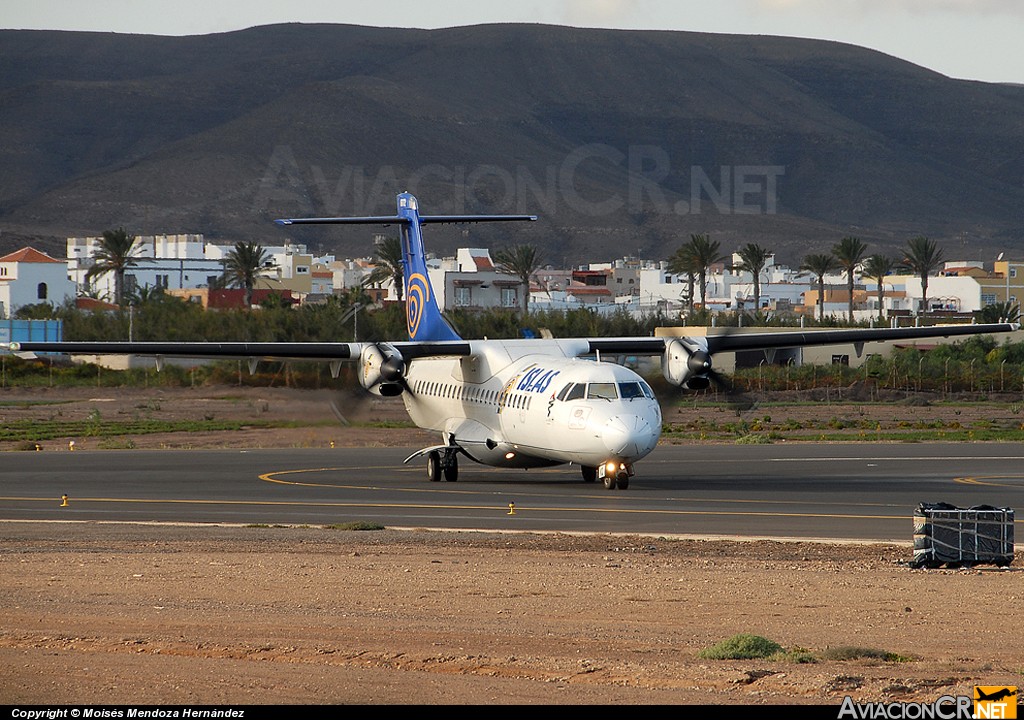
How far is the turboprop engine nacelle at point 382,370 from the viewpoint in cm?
3216

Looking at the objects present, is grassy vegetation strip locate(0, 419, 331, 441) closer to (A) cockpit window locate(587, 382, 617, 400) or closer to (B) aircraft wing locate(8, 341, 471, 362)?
(B) aircraft wing locate(8, 341, 471, 362)

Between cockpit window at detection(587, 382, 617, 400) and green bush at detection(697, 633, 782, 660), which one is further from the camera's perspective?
cockpit window at detection(587, 382, 617, 400)

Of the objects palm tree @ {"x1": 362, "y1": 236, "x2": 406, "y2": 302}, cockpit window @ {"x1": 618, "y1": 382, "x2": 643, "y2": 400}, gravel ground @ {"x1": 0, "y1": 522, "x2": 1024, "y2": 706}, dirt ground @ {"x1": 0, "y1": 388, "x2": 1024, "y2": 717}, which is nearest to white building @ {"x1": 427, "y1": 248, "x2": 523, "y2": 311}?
palm tree @ {"x1": 362, "y1": 236, "x2": 406, "y2": 302}

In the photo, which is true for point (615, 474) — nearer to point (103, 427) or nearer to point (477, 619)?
Result: point (477, 619)

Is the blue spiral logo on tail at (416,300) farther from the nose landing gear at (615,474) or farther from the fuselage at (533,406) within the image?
the nose landing gear at (615,474)

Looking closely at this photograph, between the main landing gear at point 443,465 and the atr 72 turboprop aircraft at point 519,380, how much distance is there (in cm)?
2

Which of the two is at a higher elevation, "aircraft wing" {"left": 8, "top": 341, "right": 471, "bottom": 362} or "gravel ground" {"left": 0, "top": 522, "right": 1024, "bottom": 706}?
"aircraft wing" {"left": 8, "top": 341, "right": 471, "bottom": 362}

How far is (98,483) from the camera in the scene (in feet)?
107

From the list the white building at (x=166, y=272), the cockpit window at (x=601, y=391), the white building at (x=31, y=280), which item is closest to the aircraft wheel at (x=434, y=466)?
the cockpit window at (x=601, y=391)

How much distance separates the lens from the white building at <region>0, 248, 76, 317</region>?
124750mm

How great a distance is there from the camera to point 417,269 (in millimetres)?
38156

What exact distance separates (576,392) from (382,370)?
536cm

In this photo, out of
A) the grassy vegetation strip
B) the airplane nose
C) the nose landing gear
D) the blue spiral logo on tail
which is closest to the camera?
the airplane nose

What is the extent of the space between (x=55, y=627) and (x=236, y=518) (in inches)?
465
